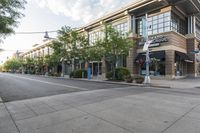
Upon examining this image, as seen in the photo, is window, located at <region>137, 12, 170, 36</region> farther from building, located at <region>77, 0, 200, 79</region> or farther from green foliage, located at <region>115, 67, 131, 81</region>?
green foliage, located at <region>115, 67, 131, 81</region>

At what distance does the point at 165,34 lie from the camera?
25.5 meters

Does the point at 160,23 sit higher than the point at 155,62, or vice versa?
the point at 160,23

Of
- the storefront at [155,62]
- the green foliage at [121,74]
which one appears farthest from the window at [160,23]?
the green foliage at [121,74]

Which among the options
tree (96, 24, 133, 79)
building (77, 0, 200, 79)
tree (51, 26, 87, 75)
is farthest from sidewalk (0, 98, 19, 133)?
tree (51, 26, 87, 75)

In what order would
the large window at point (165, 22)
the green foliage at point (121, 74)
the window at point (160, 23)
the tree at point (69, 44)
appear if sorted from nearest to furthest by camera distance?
the green foliage at point (121, 74), the large window at point (165, 22), the window at point (160, 23), the tree at point (69, 44)

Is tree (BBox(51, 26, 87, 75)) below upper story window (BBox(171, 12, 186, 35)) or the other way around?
below

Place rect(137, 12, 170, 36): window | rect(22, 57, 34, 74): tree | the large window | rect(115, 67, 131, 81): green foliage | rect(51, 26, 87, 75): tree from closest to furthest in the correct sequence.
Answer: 1. rect(115, 67, 131, 81): green foliage
2. the large window
3. rect(137, 12, 170, 36): window
4. rect(51, 26, 87, 75): tree
5. rect(22, 57, 34, 74): tree

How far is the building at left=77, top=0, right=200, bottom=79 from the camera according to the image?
2508 centimetres

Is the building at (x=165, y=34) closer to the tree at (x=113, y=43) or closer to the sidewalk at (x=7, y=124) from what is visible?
the tree at (x=113, y=43)

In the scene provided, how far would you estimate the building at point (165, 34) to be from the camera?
25.1 meters

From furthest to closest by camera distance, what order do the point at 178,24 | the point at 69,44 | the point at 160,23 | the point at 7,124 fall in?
1. the point at 69,44
2. the point at 178,24
3. the point at 160,23
4. the point at 7,124

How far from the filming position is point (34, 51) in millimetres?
78562

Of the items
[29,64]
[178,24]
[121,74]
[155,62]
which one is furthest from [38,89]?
[29,64]

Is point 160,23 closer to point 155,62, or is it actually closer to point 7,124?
point 155,62
